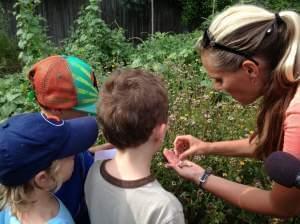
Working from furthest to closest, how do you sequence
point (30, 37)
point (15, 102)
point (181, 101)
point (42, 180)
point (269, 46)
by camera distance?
point (30, 37)
point (15, 102)
point (181, 101)
point (269, 46)
point (42, 180)

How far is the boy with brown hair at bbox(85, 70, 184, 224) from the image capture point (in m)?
1.79

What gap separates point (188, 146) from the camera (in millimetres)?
2539


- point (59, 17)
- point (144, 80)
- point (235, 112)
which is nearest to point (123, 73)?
point (144, 80)

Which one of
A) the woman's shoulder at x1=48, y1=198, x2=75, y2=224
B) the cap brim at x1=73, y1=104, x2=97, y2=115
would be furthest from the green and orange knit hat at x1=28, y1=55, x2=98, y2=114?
the woman's shoulder at x1=48, y1=198, x2=75, y2=224

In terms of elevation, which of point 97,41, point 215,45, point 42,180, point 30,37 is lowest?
point 97,41

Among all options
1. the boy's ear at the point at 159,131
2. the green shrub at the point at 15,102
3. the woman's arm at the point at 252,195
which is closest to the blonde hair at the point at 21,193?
the boy's ear at the point at 159,131

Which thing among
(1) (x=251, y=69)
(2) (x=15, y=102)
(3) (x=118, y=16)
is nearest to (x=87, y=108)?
(1) (x=251, y=69)

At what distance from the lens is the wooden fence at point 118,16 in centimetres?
1471

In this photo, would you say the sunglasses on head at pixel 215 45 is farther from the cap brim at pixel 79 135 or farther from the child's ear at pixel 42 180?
the child's ear at pixel 42 180

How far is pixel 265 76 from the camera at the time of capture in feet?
6.79

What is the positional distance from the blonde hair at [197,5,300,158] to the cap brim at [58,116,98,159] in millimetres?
593

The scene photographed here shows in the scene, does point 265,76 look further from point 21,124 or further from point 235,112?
point 235,112

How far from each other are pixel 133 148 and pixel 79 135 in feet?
0.68

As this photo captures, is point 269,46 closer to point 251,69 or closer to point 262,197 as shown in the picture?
point 251,69
